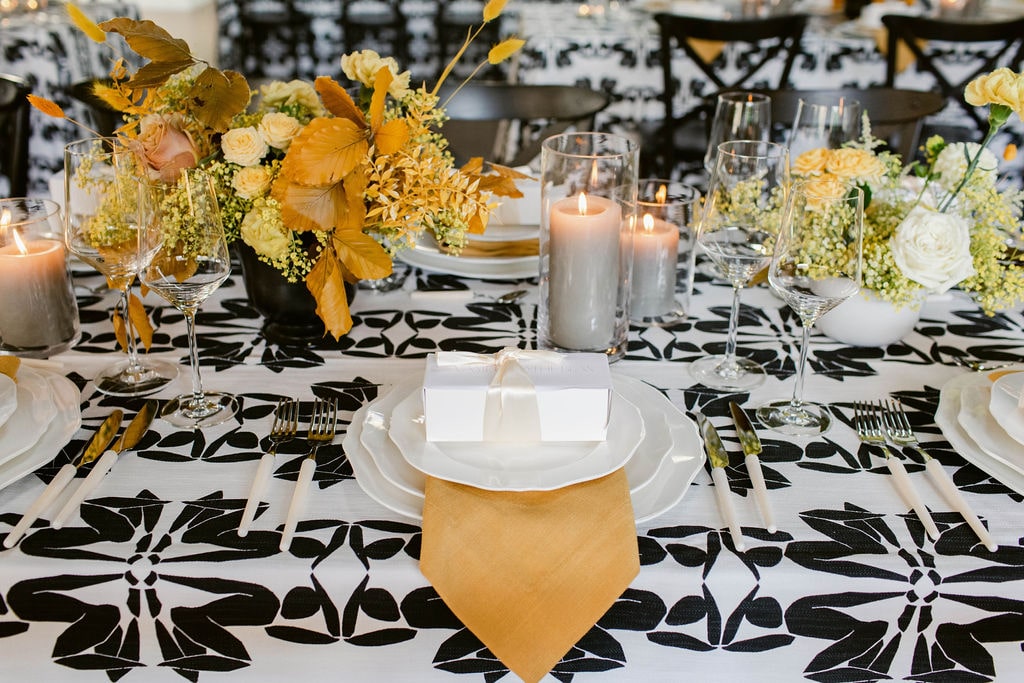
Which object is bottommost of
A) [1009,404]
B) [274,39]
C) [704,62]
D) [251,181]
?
[1009,404]

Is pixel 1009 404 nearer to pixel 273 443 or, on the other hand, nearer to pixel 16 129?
pixel 273 443

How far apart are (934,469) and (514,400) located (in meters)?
0.45

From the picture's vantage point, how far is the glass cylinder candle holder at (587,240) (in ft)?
3.46

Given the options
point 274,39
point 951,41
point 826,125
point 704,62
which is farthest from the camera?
point 274,39

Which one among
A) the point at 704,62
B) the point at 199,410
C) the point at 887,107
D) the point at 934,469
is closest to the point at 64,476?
the point at 199,410

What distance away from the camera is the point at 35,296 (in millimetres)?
1083

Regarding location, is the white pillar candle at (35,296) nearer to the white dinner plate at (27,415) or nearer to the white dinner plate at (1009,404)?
the white dinner plate at (27,415)

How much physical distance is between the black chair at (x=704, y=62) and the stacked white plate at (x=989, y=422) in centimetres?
176

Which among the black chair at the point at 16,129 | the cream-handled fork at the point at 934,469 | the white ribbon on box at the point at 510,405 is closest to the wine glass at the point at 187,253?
the white ribbon on box at the point at 510,405

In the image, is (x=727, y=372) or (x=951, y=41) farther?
(x=951, y=41)

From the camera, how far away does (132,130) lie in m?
1.08

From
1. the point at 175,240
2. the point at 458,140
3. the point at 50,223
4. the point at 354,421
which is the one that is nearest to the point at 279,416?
the point at 354,421

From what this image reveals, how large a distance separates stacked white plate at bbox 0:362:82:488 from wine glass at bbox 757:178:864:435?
79 cm

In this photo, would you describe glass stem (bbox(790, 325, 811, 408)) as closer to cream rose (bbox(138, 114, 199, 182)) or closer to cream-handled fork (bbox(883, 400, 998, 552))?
cream-handled fork (bbox(883, 400, 998, 552))
